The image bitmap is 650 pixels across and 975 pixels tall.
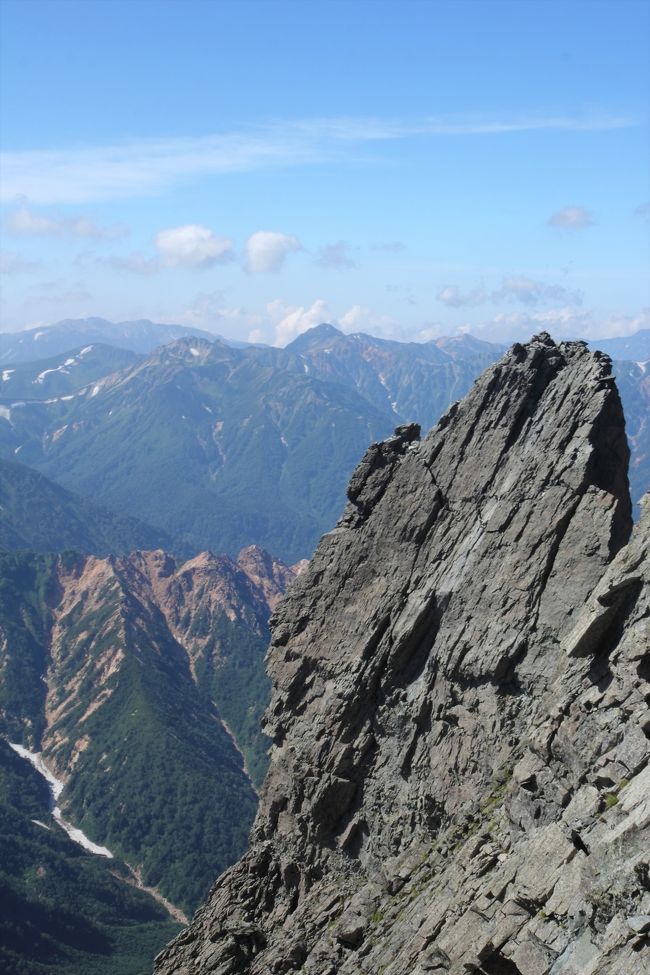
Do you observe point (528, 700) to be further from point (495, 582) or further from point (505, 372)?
point (505, 372)

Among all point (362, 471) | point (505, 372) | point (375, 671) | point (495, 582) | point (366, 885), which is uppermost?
point (505, 372)

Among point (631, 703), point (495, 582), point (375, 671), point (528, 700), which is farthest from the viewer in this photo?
point (375, 671)

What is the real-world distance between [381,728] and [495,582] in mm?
12223

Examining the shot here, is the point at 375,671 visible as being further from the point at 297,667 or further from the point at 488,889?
the point at 488,889

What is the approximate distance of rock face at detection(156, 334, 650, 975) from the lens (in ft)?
124

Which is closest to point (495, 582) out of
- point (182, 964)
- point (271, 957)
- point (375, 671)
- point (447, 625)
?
point (447, 625)

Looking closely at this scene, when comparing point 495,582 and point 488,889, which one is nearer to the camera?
point 488,889

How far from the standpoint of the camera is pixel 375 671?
183 ft

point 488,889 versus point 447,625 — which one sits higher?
point 447,625

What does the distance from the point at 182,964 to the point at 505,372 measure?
47424 millimetres

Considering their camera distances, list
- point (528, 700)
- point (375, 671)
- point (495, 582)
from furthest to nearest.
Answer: point (375, 671) < point (495, 582) < point (528, 700)

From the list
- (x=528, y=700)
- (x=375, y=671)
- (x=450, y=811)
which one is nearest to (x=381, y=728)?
(x=375, y=671)

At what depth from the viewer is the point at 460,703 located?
51.0 meters

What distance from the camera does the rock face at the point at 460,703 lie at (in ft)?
124
